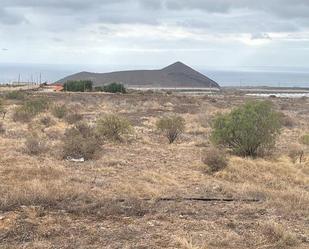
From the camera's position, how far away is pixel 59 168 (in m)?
15.5

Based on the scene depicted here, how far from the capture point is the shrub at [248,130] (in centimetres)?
2042

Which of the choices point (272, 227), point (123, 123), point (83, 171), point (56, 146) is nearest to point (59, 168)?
point (83, 171)

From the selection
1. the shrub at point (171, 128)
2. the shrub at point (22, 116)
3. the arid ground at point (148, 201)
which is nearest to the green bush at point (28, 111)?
the shrub at point (22, 116)

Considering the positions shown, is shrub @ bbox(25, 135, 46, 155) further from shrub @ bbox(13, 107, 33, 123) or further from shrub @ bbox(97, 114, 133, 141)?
shrub @ bbox(13, 107, 33, 123)

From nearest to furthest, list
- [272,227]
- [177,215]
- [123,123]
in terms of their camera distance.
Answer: [272,227]
[177,215]
[123,123]

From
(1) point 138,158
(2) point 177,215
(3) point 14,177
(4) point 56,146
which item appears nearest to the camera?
(2) point 177,215

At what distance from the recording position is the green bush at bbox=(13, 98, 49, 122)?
32394mm

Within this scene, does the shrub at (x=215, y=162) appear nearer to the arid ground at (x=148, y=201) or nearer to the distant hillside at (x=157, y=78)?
the arid ground at (x=148, y=201)

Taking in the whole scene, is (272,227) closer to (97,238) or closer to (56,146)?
(97,238)

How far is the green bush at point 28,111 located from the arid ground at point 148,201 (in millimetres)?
12074

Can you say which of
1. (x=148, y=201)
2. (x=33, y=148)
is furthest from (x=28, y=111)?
(x=148, y=201)

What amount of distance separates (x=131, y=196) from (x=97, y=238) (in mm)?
3315

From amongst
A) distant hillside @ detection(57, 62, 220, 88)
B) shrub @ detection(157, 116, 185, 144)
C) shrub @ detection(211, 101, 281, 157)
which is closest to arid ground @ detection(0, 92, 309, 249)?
shrub @ detection(211, 101, 281, 157)

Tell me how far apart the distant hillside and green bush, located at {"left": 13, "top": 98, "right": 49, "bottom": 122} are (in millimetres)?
120882
